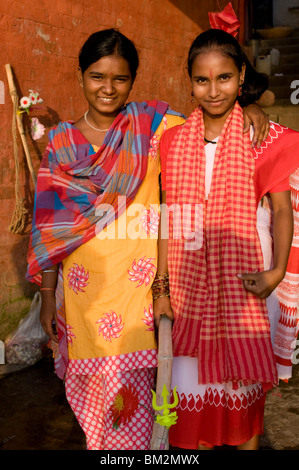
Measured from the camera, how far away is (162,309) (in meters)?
2.13

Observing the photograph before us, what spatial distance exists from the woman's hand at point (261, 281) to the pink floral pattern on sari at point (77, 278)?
644 mm

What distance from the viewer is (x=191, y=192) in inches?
78.7

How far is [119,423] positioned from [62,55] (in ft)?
9.99

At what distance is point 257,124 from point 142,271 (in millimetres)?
Answer: 729

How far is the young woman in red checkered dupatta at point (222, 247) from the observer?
194 cm

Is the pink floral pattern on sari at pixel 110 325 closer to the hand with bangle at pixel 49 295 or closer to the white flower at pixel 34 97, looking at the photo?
the hand with bangle at pixel 49 295

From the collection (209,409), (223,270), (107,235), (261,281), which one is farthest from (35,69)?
(209,409)

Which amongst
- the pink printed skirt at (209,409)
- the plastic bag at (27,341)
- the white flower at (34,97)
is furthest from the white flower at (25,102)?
the pink printed skirt at (209,409)

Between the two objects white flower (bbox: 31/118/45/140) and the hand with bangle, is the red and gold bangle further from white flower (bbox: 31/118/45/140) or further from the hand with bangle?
white flower (bbox: 31/118/45/140)

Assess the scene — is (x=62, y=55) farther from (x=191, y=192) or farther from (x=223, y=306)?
(x=223, y=306)

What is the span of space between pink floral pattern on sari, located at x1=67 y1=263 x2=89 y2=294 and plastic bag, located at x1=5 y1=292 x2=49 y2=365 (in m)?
2.03

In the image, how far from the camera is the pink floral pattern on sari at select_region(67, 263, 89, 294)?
2189mm

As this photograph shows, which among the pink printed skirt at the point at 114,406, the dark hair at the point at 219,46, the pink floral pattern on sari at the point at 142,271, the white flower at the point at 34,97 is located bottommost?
the pink printed skirt at the point at 114,406

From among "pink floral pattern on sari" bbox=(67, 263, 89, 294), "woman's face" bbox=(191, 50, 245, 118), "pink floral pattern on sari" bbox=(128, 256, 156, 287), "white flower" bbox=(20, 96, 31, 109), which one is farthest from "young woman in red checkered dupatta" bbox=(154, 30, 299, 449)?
"white flower" bbox=(20, 96, 31, 109)
